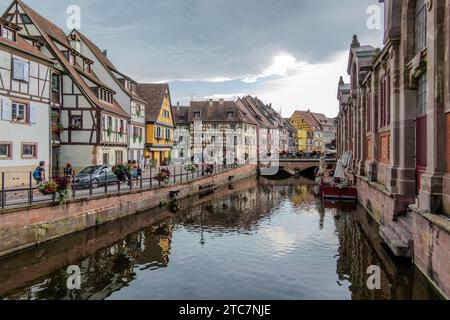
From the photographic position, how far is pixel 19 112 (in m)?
23.3

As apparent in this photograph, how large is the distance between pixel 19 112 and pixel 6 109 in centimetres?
141

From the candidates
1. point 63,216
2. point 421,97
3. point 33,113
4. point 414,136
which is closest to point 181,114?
point 33,113

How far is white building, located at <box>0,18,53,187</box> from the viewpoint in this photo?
71.8 ft

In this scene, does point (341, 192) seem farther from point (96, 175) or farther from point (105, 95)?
point (105, 95)

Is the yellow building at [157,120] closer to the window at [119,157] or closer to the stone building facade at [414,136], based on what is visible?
the window at [119,157]

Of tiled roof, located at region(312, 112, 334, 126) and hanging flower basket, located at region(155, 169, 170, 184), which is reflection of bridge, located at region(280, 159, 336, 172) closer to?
hanging flower basket, located at region(155, 169, 170, 184)

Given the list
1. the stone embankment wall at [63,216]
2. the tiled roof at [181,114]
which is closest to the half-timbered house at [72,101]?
the stone embankment wall at [63,216]

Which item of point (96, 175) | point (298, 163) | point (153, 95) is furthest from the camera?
point (298, 163)

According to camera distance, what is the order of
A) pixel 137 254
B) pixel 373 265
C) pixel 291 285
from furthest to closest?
1. pixel 137 254
2. pixel 373 265
3. pixel 291 285

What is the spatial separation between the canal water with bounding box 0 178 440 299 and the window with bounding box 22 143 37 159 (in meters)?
7.83

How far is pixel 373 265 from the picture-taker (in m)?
13.5
